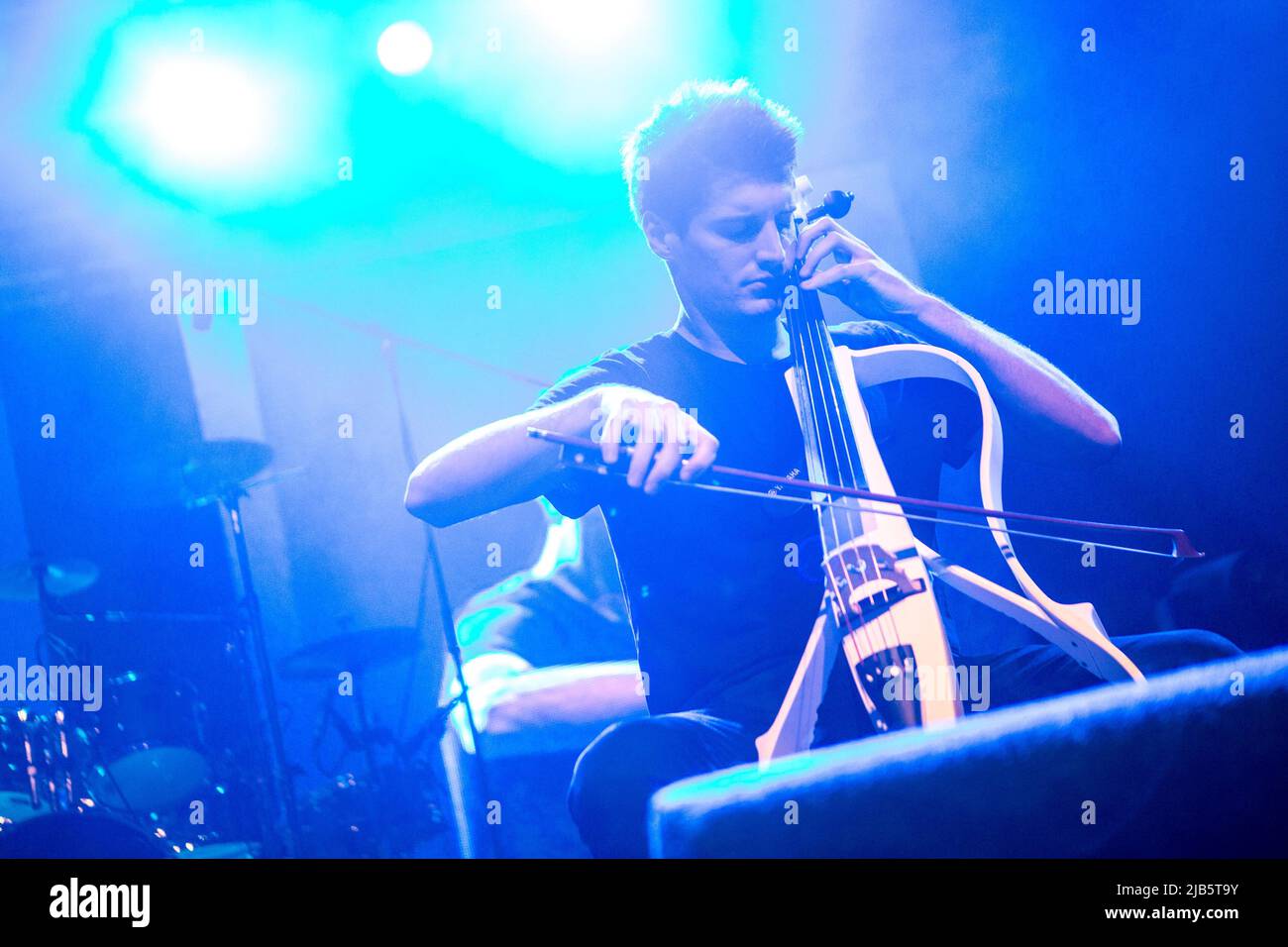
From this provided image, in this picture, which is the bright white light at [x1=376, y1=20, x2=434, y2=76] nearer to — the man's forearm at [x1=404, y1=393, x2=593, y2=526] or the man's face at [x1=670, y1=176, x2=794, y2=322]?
the man's face at [x1=670, y1=176, x2=794, y2=322]

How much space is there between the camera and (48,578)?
7.95ft

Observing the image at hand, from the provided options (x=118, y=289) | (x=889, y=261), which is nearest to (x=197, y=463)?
(x=118, y=289)

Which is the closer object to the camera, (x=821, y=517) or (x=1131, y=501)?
(x=821, y=517)

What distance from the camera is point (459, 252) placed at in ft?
7.79

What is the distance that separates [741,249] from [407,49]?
3.40ft

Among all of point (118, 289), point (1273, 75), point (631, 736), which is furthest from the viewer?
point (118, 289)

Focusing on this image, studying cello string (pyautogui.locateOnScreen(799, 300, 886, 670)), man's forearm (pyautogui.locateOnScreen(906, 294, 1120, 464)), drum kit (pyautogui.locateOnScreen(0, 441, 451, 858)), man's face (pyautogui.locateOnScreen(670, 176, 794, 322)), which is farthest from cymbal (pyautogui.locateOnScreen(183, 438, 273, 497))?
man's forearm (pyautogui.locateOnScreen(906, 294, 1120, 464))

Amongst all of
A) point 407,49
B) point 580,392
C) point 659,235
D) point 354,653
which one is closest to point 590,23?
point 407,49

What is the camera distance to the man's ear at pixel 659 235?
2271 millimetres

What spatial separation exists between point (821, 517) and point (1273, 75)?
1.60 m

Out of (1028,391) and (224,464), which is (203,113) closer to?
(224,464)

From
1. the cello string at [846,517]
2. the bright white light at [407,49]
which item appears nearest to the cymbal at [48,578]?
the bright white light at [407,49]

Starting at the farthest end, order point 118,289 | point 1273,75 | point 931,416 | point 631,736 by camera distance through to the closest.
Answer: point 118,289 < point 1273,75 < point 931,416 < point 631,736

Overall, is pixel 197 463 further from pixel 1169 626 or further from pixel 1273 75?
pixel 1273 75
